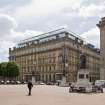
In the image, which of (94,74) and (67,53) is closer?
(67,53)

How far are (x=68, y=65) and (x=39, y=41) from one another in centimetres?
2408

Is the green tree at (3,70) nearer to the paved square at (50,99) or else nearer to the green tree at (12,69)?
the green tree at (12,69)

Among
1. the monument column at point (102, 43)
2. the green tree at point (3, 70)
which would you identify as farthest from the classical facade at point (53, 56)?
the monument column at point (102, 43)

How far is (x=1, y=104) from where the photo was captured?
2197 centimetres

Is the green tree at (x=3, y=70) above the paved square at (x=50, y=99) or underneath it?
above

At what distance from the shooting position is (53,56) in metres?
134

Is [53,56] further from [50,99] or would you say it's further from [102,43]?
[50,99]

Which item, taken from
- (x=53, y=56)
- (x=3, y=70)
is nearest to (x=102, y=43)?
(x=53, y=56)

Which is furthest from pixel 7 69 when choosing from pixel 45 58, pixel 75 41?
pixel 75 41

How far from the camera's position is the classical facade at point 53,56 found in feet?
424

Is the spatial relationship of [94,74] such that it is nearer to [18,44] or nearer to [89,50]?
[89,50]

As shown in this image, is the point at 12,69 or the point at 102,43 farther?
the point at 12,69

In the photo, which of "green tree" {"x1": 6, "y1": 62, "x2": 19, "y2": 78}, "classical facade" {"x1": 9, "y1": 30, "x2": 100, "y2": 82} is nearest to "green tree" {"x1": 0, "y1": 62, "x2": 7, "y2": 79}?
"green tree" {"x1": 6, "y1": 62, "x2": 19, "y2": 78}

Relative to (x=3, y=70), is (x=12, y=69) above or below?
above
